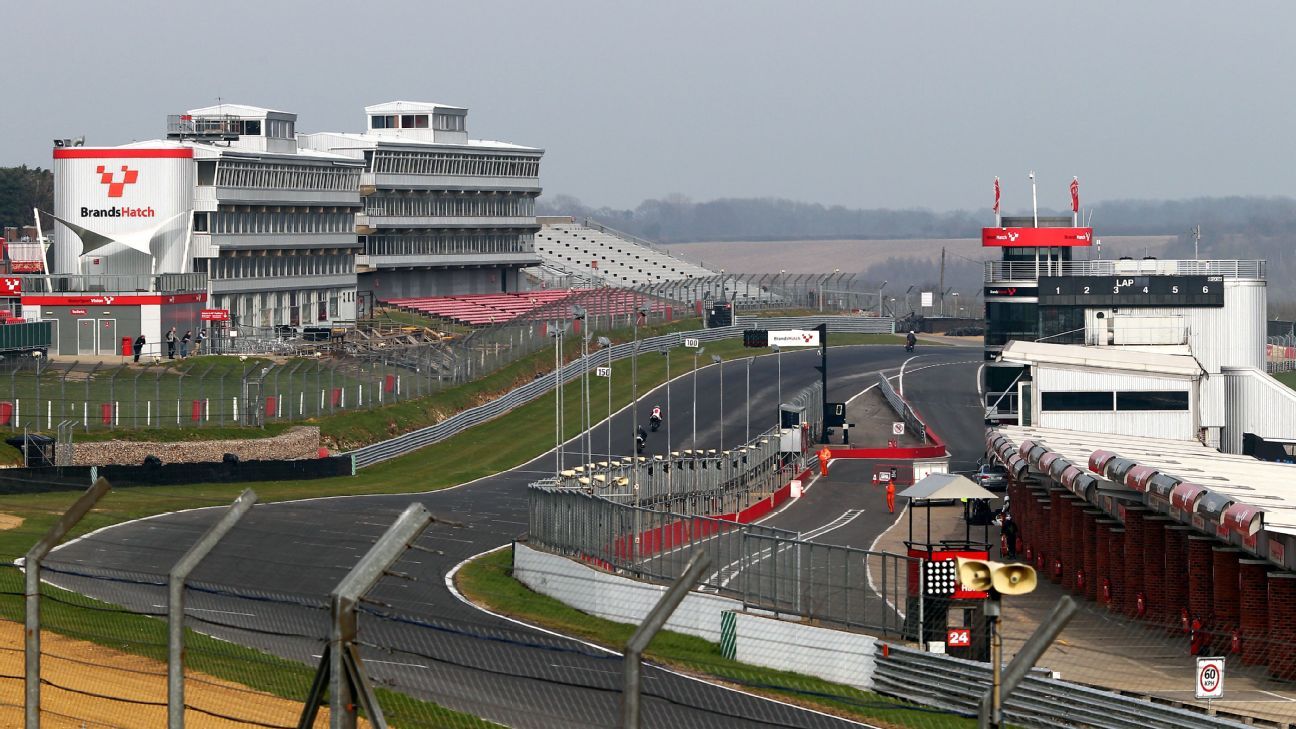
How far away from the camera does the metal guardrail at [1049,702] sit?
788 inches

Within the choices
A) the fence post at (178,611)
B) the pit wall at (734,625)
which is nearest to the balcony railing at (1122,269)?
the pit wall at (734,625)

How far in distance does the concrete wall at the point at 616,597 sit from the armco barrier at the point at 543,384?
94.7 ft

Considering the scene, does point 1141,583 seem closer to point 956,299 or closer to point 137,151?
point 137,151

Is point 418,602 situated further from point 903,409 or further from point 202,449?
point 903,409

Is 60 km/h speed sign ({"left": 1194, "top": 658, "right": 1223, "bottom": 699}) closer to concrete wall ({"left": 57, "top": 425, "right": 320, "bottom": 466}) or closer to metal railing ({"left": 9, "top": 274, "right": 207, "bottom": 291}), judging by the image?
concrete wall ({"left": 57, "top": 425, "right": 320, "bottom": 466})

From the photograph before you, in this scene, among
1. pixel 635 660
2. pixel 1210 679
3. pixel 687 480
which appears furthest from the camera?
pixel 687 480

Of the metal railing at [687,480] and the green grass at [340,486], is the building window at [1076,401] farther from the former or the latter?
the green grass at [340,486]

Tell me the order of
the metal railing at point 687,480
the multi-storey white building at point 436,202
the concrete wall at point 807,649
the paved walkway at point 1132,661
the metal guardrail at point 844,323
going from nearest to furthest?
1. the paved walkway at point 1132,661
2. the concrete wall at point 807,649
3. the metal railing at point 687,480
4. the metal guardrail at point 844,323
5. the multi-storey white building at point 436,202

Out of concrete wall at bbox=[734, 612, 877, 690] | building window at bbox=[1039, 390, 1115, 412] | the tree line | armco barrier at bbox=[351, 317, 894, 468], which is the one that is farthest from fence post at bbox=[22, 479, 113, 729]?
the tree line

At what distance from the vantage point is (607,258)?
6191 inches

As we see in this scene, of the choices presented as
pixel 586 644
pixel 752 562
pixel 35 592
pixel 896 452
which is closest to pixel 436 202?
pixel 896 452

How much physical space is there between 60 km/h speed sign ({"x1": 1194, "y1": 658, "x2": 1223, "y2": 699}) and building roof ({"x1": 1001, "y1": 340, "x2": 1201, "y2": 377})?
135 ft

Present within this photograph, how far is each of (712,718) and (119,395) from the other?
39.6 m

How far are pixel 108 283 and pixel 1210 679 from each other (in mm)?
72540
